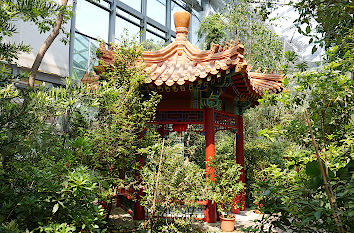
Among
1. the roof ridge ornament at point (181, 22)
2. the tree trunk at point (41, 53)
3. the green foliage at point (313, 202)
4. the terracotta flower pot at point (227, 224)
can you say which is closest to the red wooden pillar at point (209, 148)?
the terracotta flower pot at point (227, 224)

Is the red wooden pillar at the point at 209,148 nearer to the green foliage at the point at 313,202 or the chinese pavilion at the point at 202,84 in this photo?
the chinese pavilion at the point at 202,84

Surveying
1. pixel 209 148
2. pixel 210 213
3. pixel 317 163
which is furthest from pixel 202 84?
pixel 317 163

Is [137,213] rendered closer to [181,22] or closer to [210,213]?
[210,213]

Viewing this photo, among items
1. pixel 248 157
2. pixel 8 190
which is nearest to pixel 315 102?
pixel 8 190

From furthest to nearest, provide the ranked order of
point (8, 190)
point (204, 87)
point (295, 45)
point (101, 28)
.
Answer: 1. point (295, 45)
2. point (101, 28)
3. point (204, 87)
4. point (8, 190)

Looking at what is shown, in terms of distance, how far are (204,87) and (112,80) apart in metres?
1.54

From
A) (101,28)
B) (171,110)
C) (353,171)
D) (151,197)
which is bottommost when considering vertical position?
(151,197)

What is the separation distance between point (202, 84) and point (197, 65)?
288mm

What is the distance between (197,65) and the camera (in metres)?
4.56

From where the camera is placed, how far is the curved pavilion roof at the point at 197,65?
402cm

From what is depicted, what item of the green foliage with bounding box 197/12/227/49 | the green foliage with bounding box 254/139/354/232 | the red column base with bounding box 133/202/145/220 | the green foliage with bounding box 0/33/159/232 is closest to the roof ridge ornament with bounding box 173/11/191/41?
the green foliage with bounding box 0/33/159/232

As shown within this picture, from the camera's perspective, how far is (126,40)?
3902 millimetres

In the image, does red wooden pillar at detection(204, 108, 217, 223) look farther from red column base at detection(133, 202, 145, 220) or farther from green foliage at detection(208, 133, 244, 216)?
red column base at detection(133, 202, 145, 220)

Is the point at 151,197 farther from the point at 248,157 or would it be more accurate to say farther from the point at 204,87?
the point at 248,157
